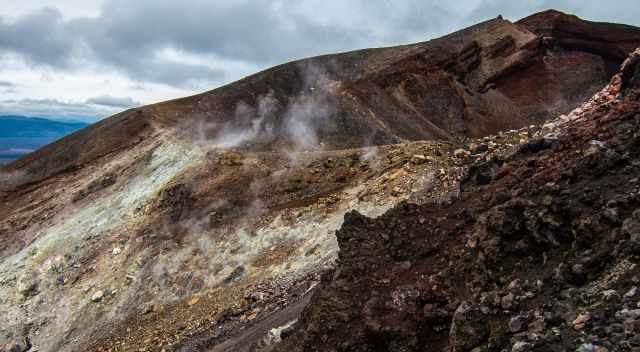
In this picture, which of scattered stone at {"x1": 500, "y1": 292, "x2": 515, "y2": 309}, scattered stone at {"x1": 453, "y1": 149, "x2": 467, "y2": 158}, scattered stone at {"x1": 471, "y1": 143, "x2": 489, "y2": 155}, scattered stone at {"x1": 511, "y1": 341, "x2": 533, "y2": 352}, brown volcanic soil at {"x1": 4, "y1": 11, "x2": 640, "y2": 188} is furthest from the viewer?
brown volcanic soil at {"x1": 4, "y1": 11, "x2": 640, "y2": 188}

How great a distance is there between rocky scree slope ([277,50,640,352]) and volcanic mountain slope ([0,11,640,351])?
359 centimetres

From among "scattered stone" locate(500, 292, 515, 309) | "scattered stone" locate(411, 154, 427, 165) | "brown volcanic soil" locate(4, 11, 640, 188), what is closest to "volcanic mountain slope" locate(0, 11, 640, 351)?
"scattered stone" locate(411, 154, 427, 165)

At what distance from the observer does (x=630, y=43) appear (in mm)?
45438

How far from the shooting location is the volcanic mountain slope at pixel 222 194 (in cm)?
Result: 1825

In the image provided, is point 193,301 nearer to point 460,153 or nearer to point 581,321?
point 460,153

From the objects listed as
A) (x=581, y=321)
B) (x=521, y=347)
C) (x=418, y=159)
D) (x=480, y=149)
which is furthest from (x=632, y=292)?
(x=418, y=159)

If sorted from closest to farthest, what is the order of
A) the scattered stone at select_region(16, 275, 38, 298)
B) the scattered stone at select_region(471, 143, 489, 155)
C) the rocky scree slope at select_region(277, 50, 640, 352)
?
the rocky scree slope at select_region(277, 50, 640, 352) < the scattered stone at select_region(471, 143, 489, 155) < the scattered stone at select_region(16, 275, 38, 298)

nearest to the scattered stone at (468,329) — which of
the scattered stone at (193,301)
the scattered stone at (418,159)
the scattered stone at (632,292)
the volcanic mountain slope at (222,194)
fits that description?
the scattered stone at (632,292)

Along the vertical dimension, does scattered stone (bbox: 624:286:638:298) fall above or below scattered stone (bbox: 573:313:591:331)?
above

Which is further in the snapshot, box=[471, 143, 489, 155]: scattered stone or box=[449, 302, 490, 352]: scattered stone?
box=[471, 143, 489, 155]: scattered stone

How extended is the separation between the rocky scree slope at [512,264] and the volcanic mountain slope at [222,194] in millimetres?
3593

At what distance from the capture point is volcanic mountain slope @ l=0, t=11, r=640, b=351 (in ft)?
59.9

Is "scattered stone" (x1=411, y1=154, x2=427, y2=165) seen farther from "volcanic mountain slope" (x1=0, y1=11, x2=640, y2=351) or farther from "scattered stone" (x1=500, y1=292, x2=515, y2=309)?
"scattered stone" (x1=500, y1=292, x2=515, y2=309)

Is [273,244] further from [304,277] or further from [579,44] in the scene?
[579,44]
